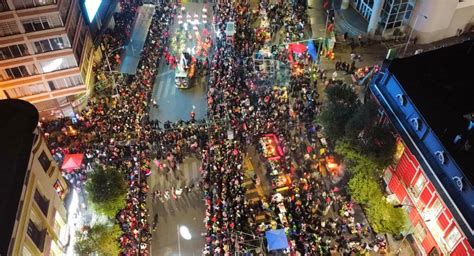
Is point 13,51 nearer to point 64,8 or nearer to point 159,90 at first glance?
point 64,8

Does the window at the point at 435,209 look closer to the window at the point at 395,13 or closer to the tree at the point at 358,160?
the tree at the point at 358,160

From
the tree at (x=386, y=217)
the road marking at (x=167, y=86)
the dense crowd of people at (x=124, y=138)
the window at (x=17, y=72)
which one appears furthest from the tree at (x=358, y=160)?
the window at (x=17, y=72)

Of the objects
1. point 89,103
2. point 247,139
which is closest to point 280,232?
point 247,139

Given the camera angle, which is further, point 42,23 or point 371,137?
point 42,23

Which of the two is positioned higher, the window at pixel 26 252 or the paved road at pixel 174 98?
the paved road at pixel 174 98

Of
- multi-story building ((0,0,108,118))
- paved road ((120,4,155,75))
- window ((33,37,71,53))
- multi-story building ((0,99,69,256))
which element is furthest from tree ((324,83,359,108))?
window ((33,37,71,53))

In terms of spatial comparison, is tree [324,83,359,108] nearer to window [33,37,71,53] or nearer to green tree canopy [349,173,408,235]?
green tree canopy [349,173,408,235]

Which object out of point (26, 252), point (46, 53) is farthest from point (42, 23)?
point (26, 252)
